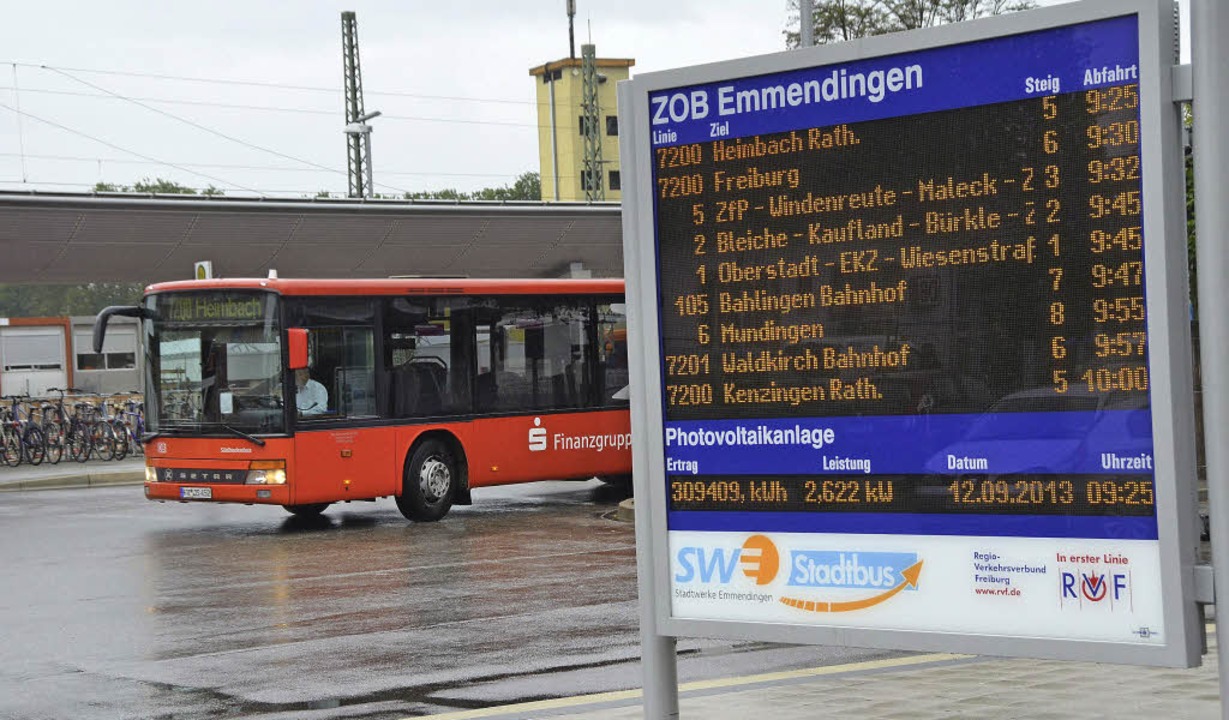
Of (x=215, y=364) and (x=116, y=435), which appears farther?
(x=116, y=435)

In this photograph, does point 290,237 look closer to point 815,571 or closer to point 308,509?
point 308,509

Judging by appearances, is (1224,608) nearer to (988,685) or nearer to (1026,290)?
(1026,290)

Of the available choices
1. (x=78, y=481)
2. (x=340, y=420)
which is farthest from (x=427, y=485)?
(x=78, y=481)

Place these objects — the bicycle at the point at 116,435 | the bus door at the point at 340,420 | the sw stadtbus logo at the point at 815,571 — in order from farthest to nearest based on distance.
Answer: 1. the bicycle at the point at 116,435
2. the bus door at the point at 340,420
3. the sw stadtbus logo at the point at 815,571

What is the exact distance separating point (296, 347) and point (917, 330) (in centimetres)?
1341

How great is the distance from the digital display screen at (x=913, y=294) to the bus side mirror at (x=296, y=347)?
1255 centimetres

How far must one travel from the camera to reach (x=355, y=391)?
19.4 meters

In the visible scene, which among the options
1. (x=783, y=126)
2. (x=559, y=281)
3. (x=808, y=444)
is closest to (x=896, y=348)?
(x=808, y=444)

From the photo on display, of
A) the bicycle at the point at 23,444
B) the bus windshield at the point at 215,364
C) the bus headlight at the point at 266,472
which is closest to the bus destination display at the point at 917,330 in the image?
the bus headlight at the point at 266,472

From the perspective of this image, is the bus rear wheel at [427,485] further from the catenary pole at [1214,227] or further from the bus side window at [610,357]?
the catenary pole at [1214,227]

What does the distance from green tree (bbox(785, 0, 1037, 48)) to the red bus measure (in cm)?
1875

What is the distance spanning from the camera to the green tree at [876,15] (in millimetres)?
38594

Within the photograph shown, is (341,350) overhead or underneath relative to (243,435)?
overhead

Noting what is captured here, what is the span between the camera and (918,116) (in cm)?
606
